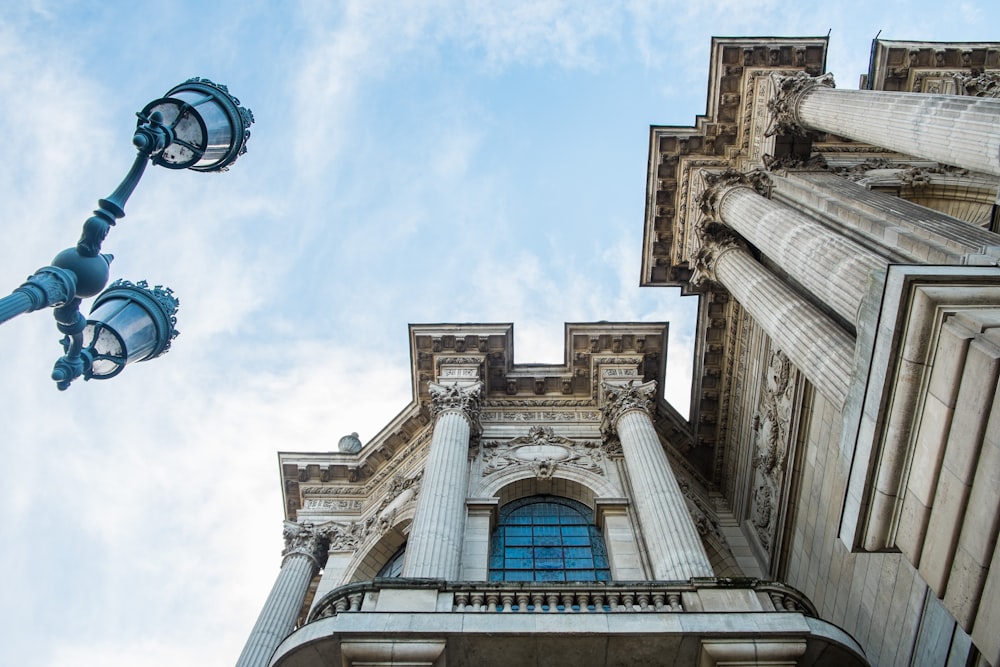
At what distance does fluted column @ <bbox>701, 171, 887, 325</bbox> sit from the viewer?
14.3m

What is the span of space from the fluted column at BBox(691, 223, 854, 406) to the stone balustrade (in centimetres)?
389

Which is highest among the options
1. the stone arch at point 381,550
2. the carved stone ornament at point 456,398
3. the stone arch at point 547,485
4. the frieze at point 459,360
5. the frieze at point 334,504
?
the frieze at point 459,360

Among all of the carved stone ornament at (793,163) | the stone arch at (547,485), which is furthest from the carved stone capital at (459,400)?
the carved stone ornament at (793,163)

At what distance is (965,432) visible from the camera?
288 inches

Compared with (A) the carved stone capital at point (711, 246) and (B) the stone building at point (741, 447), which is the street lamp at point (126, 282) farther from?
(A) the carved stone capital at point (711, 246)

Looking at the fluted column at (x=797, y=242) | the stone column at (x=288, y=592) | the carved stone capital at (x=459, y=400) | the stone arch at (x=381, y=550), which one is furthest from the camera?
the carved stone capital at (x=459, y=400)

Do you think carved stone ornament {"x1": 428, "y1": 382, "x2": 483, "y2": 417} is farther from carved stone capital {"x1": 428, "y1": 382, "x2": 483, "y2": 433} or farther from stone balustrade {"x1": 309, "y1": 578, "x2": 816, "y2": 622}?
stone balustrade {"x1": 309, "y1": 578, "x2": 816, "y2": 622}

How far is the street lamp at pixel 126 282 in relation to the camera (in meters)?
8.16

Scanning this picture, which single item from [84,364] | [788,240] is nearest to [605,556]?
[788,240]

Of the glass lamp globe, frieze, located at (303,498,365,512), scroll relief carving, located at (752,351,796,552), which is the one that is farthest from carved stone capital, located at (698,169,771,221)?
the glass lamp globe

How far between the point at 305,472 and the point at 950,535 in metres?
19.9

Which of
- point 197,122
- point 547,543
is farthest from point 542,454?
point 197,122

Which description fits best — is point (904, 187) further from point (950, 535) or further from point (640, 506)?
point (950, 535)

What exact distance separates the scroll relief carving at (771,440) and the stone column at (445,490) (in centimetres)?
811
